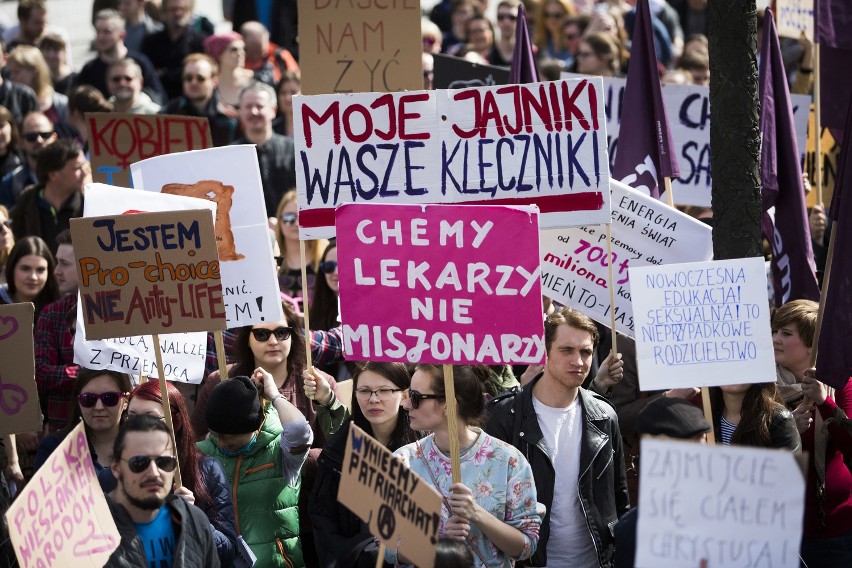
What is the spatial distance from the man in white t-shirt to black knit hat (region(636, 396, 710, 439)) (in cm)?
95

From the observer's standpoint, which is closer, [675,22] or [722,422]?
[722,422]

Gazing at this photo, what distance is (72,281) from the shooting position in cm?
871

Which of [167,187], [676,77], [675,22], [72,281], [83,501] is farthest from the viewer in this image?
[675,22]

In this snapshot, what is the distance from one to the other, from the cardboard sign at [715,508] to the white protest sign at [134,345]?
3009 millimetres

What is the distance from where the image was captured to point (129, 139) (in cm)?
941

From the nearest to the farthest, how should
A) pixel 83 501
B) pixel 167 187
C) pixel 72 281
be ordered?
pixel 83 501, pixel 167 187, pixel 72 281

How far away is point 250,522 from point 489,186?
6.53 feet

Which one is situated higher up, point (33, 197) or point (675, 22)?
point (675, 22)

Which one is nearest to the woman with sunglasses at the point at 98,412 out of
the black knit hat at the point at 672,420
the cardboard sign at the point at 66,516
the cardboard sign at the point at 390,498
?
the cardboard sign at the point at 66,516

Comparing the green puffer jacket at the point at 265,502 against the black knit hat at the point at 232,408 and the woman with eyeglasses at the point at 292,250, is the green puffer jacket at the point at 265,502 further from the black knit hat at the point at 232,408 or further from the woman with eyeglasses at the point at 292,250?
the woman with eyeglasses at the point at 292,250

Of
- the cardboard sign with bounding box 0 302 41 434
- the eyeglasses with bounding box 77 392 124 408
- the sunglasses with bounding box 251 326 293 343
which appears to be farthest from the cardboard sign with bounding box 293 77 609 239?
the cardboard sign with bounding box 0 302 41 434

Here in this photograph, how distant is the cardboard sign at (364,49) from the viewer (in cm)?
842

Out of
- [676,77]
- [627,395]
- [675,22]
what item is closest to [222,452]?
[627,395]

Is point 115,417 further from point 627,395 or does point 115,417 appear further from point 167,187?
point 627,395
